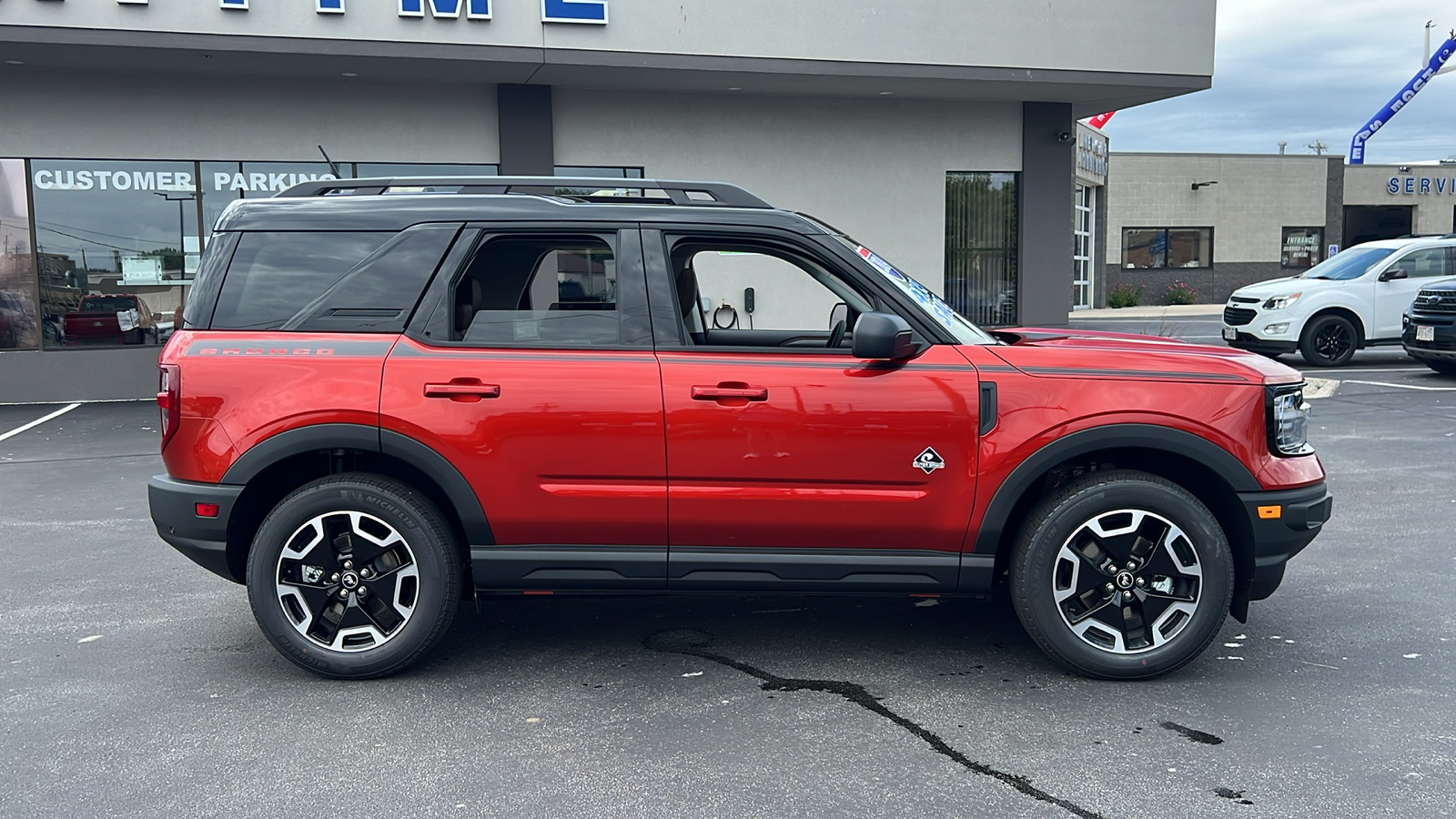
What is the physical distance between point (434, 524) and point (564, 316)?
3.18ft

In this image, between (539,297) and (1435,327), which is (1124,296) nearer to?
(1435,327)

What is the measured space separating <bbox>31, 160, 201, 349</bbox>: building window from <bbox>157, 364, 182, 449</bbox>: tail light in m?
10.6

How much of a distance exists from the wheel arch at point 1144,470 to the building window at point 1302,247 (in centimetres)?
4241

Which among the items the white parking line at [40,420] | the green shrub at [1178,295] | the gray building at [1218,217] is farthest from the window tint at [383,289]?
the green shrub at [1178,295]

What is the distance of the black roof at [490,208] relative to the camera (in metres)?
4.51

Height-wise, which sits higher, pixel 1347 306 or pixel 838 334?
pixel 1347 306

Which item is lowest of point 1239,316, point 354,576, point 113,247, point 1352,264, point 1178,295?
point 354,576

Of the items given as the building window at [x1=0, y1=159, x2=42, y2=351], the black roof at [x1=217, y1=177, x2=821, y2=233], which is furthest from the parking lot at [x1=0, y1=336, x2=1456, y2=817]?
the building window at [x1=0, y1=159, x2=42, y2=351]

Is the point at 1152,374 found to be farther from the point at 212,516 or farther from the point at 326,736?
the point at 212,516

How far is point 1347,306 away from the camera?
16047 millimetres

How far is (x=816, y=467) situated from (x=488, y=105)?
11.8 m

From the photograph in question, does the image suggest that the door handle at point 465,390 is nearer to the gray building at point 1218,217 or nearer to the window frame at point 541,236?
the window frame at point 541,236

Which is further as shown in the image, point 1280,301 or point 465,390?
point 1280,301

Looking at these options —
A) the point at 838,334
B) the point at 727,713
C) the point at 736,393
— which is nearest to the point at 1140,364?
the point at 838,334
